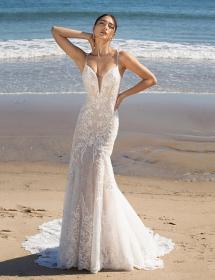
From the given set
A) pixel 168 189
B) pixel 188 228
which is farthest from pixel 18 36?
pixel 188 228

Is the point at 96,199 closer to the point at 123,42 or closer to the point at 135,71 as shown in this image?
the point at 135,71

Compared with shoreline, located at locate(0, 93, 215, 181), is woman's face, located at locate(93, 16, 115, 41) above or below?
above

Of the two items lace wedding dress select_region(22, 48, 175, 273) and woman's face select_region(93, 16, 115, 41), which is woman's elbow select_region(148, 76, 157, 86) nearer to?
lace wedding dress select_region(22, 48, 175, 273)

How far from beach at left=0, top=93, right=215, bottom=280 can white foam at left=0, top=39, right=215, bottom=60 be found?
5.85 m

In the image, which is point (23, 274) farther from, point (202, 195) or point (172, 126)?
point (172, 126)

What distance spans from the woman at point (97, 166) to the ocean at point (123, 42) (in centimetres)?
839

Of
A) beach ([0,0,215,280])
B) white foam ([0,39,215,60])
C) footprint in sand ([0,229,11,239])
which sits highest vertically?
white foam ([0,39,215,60])

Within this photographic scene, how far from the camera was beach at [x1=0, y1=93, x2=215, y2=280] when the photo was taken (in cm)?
589

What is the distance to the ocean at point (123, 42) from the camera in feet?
48.5

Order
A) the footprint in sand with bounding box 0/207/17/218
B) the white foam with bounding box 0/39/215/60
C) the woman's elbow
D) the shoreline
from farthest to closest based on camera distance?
the white foam with bounding box 0/39/215/60 → the shoreline → the footprint in sand with bounding box 0/207/17/218 → the woman's elbow

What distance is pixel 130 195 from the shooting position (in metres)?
7.88

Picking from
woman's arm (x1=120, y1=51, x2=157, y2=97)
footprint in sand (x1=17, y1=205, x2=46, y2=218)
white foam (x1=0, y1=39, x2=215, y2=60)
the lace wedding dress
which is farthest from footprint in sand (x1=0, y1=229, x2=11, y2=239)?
white foam (x1=0, y1=39, x2=215, y2=60)

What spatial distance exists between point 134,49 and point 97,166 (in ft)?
49.4

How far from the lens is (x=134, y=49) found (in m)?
20.0
